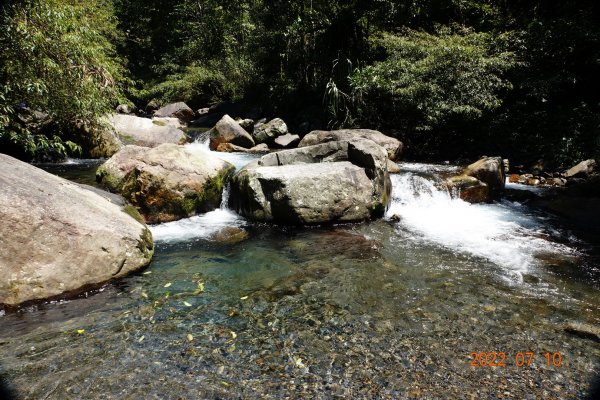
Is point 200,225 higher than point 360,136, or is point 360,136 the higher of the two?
point 360,136

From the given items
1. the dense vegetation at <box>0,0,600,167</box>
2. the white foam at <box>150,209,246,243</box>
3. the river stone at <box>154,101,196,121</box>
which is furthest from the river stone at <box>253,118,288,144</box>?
the river stone at <box>154,101,196,121</box>

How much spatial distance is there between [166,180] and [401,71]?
9.86 meters

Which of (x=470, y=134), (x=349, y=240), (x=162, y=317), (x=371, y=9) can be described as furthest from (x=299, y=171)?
(x=371, y=9)

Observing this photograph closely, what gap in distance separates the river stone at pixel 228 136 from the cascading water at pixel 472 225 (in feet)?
23.3

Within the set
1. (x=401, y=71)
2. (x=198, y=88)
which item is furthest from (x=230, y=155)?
(x=198, y=88)

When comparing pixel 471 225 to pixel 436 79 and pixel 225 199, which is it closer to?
pixel 225 199

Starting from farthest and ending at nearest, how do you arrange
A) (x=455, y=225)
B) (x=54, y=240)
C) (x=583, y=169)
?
1. (x=583, y=169)
2. (x=455, y=225)
3. (x=54, y=240)

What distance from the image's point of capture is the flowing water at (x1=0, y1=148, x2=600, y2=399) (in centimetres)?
291

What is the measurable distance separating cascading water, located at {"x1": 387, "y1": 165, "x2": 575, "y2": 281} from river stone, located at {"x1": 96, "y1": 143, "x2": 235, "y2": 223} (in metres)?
3.83

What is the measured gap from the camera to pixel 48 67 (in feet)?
22.8

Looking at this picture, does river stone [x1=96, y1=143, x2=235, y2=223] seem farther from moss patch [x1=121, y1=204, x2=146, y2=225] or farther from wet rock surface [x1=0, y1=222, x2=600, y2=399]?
wet rock surface [x1=0, y1=222, x2=600, y2=399]

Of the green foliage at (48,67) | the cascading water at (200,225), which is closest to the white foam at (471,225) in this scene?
the cascading water at (200,225)

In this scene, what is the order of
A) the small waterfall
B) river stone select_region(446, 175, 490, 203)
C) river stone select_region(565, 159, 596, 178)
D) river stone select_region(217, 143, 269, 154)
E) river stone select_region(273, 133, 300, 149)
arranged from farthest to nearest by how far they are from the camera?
river stone select_region(273, 133, 300, 149), river stone select_region(217, 143, 269, 154), river stone select_region(565, 159, 596, 178), river stone select_region(446, 175, 490, 203), the small waterfall
